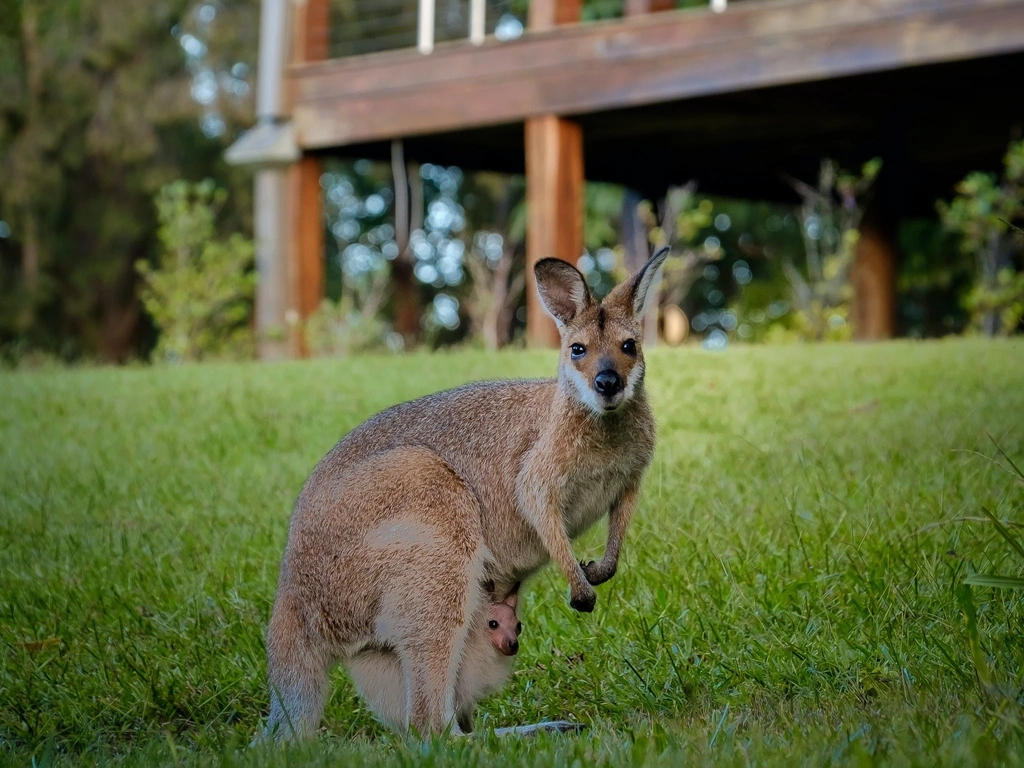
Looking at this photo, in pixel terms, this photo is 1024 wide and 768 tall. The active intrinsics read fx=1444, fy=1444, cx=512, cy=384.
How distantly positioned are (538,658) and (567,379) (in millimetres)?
1052

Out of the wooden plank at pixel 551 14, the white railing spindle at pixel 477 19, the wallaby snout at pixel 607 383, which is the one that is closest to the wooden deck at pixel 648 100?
the wooden plank at pixel 551 14

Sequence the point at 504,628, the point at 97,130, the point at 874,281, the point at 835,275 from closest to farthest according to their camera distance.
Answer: the point at 504,628
the point at 835,275
the point at 874,281
the point at 97,130

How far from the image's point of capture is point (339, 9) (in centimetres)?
2330

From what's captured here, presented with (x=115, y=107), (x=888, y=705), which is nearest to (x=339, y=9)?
(x=115, y=107)

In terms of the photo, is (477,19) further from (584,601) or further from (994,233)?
A: (584,601)

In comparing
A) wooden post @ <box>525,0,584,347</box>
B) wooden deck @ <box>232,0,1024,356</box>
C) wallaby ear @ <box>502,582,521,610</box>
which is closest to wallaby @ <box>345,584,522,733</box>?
wallaby ear @ <box>502,582,521,610</box>

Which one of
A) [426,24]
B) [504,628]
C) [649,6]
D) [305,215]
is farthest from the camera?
[426,24]

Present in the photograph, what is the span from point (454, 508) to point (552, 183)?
805 cm

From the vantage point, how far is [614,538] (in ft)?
14.3

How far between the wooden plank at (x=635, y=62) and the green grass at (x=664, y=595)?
125 inches

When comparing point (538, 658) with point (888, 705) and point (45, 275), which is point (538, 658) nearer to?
point (888, 705)

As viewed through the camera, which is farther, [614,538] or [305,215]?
[305,215]

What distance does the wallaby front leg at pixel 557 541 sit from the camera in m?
4.14

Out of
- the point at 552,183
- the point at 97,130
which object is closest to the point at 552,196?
the point at 552,183
